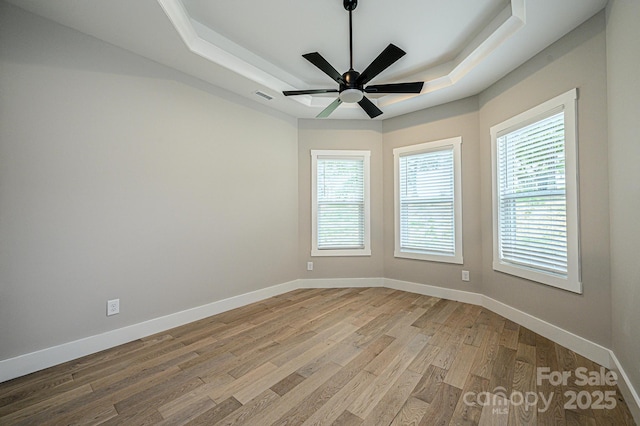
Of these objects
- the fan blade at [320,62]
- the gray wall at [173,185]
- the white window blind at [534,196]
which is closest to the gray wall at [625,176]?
the gray wall at [173,185]

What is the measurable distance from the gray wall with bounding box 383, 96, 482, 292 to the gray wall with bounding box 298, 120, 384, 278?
0.15m

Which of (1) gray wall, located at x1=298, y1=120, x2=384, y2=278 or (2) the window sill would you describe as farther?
(1) gray wall, located at x1=298, y1=120, x2=384, y2=278

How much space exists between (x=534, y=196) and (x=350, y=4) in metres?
2.51

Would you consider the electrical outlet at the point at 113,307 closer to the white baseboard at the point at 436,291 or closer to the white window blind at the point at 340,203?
the white window blind at the point at 340,203

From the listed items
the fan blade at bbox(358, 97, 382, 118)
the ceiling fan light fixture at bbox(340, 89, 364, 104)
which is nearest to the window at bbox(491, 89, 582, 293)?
the fan blade at bbox(358, 97, 382, 118)

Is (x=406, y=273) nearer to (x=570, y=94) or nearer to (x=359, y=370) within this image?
(x=359, y=370)

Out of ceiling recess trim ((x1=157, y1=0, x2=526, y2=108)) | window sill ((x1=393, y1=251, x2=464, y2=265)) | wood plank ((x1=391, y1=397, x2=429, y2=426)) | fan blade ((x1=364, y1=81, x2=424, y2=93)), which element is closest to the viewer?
wood plank ((x1=391, y1=397, x2=429, y2=426))

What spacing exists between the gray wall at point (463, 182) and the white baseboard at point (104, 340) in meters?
2.41

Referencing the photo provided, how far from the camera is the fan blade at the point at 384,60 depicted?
206 centimetres

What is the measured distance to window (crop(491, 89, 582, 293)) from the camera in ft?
7.51

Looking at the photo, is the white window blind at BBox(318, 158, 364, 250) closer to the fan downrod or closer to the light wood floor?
the light wood floor

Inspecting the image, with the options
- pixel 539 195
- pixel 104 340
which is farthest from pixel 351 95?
pixel 104 340

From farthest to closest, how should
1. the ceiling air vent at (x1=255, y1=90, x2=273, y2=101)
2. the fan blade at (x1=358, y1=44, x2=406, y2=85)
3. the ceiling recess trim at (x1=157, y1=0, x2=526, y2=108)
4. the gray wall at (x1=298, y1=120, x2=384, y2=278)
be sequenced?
the gray wall at (x1=298, y1=120, x2=384, y2=278), the ceiling air vent at (x1=255, y1=90, x2=273, y2=101), the ceiling recess trim at (x1=157, y1=0, x2=526, y2=108), the fan blade at (x1=358, y1=44, x2=406, y2=85)

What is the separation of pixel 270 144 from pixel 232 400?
3.11m
